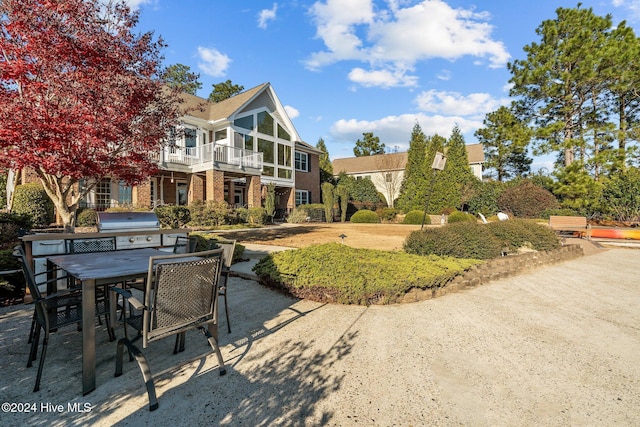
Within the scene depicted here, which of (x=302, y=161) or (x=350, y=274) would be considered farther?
(x=302, y=161)

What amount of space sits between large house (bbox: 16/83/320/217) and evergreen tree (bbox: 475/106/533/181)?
17726mm

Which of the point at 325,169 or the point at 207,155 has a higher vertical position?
the point at 325,169

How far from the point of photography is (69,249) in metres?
4.36

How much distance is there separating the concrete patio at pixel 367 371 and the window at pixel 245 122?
710 inches

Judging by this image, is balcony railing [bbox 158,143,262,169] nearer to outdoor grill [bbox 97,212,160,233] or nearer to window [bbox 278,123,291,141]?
window [bbox 278,123,291,141]

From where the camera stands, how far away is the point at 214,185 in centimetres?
1733

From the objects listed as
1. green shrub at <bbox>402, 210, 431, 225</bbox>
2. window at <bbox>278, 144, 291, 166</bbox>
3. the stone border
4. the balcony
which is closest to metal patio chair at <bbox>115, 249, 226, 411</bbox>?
the stone border

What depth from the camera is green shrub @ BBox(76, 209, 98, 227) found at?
41.7ft

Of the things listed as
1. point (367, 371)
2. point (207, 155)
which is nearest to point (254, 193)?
point (207, 155)

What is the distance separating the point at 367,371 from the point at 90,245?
438 centimetres

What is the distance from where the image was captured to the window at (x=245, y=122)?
20562 millimetres

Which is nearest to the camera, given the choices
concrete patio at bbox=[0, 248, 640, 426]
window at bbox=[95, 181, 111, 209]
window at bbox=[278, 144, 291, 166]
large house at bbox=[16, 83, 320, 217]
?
concrete patio at bbox=[0, 248, 640, 426]

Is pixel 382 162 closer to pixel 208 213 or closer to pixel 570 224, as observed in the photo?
pixel 570 224

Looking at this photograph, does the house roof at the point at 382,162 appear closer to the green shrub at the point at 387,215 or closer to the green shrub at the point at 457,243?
the green shrub at the point at 387,215
